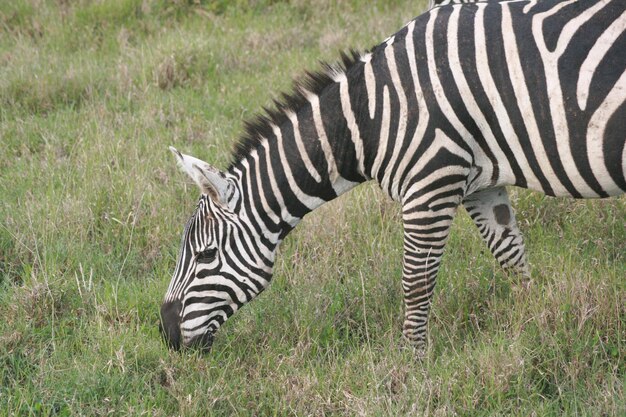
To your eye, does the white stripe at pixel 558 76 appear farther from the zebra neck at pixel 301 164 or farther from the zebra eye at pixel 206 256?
the zebra eye at pixel 206 256

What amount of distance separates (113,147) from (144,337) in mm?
2881

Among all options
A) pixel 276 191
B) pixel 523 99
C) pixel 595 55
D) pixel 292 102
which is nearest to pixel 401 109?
pixel 523 99

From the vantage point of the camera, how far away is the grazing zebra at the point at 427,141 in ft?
14.7

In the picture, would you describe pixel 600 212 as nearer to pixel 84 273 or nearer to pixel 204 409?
pixel 204 409

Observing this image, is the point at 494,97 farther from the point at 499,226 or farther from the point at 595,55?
the point at 499,226

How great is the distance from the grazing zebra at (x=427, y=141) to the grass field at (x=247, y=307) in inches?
15.8

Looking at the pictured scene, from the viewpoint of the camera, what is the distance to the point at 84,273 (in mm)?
5980

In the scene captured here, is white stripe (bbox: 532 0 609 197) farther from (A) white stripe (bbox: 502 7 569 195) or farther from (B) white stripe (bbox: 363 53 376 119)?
(B) white stripe (bbox: 363 53 376 119)

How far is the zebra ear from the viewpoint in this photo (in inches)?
187

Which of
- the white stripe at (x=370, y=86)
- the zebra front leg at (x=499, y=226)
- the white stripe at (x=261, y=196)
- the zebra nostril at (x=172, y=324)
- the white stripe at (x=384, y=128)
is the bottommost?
the zebra nostril at (x=172, y=324)

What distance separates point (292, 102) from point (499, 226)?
1.63 meters

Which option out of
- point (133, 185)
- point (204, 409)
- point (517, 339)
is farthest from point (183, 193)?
point (517, 339)

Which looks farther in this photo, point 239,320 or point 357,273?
point 357,273

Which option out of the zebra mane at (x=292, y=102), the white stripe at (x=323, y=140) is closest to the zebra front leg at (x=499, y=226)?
the white stripe at (x=323, y=140)
